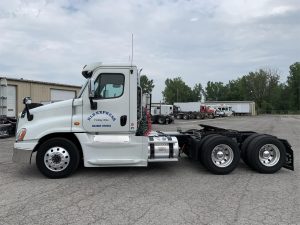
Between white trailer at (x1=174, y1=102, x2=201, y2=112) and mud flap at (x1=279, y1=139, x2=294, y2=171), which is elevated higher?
white trailer at (x1=174, y1=102, x2=201, y2=112)

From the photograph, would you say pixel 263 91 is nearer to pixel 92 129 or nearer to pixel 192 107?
pixel 192 107

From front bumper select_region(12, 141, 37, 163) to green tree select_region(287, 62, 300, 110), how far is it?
4971 inches

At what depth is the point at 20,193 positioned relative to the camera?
6.75 meters

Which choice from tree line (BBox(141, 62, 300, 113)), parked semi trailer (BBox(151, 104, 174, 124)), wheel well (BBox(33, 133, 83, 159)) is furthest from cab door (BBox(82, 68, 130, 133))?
tree line (BBox(141, 62, 300, 113))

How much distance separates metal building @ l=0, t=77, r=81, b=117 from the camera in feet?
94.4

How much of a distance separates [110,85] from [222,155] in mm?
3233

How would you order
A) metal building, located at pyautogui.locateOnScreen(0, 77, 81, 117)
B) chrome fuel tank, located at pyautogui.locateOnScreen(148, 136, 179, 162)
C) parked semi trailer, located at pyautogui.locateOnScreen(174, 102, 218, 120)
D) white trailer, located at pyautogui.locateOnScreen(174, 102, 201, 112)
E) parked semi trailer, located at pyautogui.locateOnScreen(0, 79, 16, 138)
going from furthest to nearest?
white trailer, located at pyautogui.locateOnScreen(174, 102, 201, 112) < parked semi trailer, located at pyautogui.locateOnScreen(174, 102, 218, 120) < metal building, located at pyautogui.locateOnScreen(0, 77, 81, 117) < parked semi trailer, located at pyautogui.locateOnScreen(0, 79, 16, 138) < chrome fuel tank, located at pyautogui.locateOnScreen(148, 136, 179, 162)

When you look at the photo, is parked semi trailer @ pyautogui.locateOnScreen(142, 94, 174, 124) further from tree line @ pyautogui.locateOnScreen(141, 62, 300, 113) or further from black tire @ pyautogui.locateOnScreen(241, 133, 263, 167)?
tree line @ pyautogui.locateOnScreen(141, 62, 300, 113)

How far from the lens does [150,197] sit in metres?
6.48

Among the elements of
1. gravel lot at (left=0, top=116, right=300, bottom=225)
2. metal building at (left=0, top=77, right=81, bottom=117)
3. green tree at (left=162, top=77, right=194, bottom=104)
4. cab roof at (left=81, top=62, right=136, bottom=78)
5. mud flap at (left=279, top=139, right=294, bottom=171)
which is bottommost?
gravel lot at (left=0, top=116, right=300, bottom=225)

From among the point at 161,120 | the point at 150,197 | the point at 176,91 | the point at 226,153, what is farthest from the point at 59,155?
the point at 176,91

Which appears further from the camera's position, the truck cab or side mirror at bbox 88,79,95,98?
the truck cab

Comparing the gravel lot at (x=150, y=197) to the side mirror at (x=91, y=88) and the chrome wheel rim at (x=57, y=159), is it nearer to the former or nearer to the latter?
the chrome wheel rim at (x=57, y=159)

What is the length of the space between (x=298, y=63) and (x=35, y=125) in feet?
442
